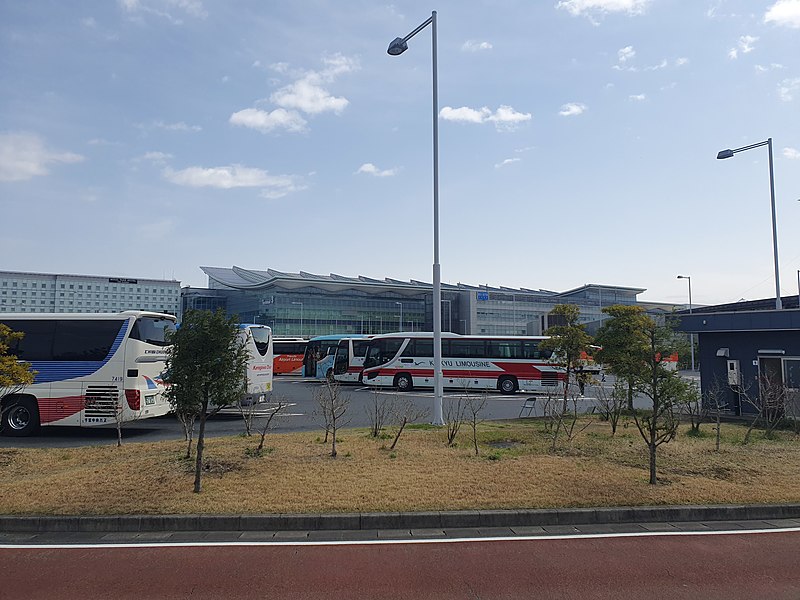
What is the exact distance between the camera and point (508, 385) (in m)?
27.1

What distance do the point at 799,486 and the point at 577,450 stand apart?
3516 millimetres

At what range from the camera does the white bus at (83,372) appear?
13.6m

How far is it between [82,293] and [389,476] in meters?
78.5

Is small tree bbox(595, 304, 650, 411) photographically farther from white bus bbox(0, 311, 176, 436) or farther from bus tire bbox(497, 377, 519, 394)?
white bus bbox(0, 311, 176, 436)

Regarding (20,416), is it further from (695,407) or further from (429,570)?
(695,407)

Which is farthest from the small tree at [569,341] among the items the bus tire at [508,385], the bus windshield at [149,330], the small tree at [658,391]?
the bus tire at [508,385]

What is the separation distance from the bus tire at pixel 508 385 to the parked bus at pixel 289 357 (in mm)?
18728

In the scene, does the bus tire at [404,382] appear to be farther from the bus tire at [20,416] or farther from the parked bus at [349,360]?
the bus tire at [20,416]

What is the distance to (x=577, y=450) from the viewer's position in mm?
10867

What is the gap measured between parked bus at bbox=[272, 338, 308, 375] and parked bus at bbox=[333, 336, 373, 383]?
424 inches

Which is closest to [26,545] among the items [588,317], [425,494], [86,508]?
[86,508]

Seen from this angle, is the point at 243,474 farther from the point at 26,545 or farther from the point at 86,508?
the point at 26,545

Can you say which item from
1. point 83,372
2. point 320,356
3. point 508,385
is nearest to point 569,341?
point 508,385

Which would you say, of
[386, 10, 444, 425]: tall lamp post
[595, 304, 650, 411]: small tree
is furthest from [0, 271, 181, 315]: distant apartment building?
[595, 304, 650, 411]: small tree
